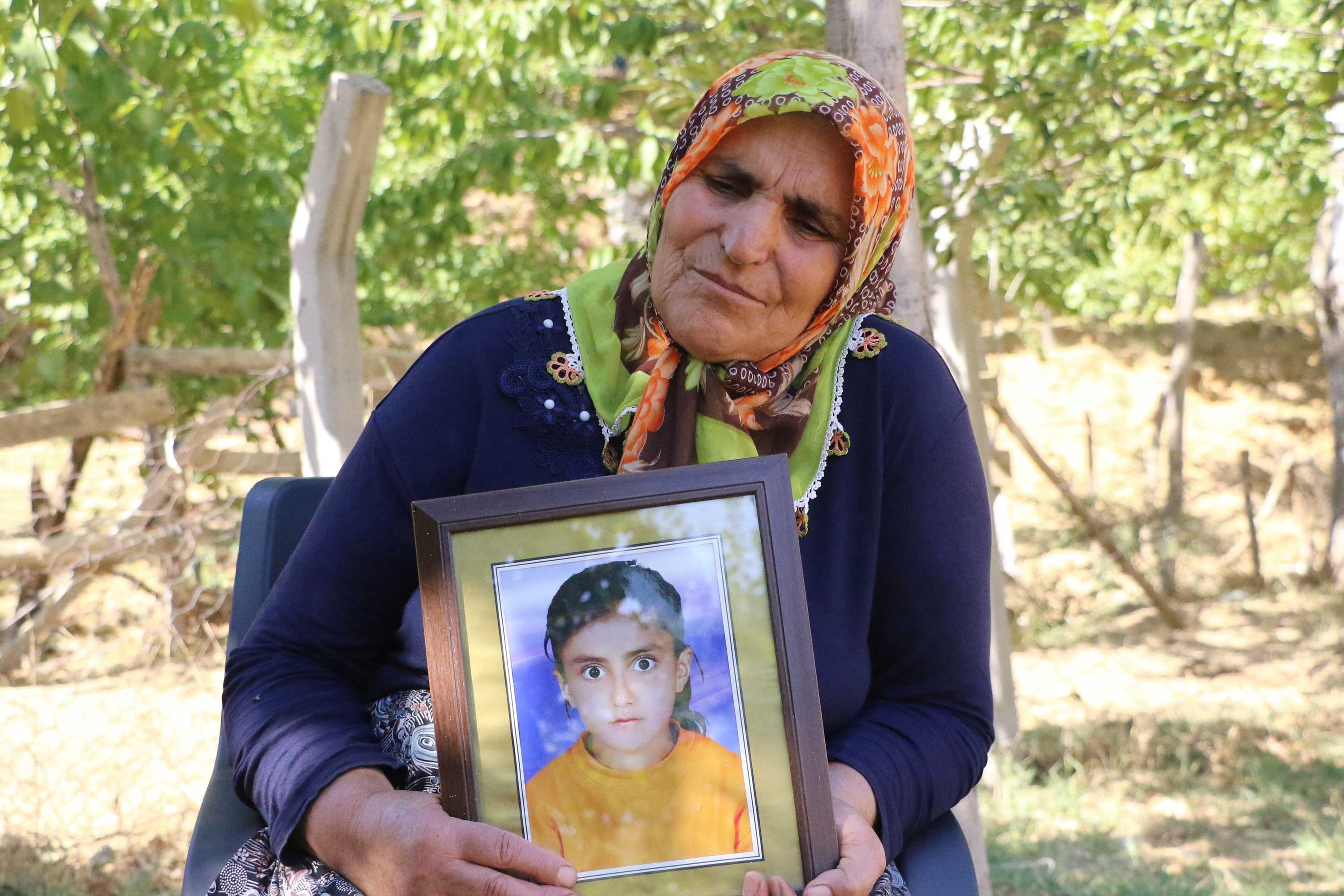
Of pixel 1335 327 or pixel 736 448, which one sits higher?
pixel 1335 327

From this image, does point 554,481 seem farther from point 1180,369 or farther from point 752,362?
point 1180,369

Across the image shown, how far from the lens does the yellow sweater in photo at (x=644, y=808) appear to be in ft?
4.75

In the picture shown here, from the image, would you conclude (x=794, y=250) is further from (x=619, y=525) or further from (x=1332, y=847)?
(x=1332, y=847)

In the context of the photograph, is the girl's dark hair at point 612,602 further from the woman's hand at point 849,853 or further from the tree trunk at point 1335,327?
the tree trunk at point 1335,327

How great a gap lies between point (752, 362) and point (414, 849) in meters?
0.85

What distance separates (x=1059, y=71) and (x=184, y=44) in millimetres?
3505

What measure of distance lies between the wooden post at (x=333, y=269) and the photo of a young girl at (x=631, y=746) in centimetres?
245

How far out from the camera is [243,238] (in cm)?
569

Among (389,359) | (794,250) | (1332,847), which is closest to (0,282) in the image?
(389,359)

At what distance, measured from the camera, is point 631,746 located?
1468 mm

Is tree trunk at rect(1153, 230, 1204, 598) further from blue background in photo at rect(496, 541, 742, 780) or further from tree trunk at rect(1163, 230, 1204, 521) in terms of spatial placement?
blue background in photo at rect(496, 541, 742, 780)

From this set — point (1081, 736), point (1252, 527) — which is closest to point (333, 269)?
point (1081, 736)

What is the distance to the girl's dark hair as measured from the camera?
1485 mm

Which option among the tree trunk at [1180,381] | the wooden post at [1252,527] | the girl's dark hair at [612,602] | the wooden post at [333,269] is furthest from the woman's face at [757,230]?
the tree trunk at [1180,381]
